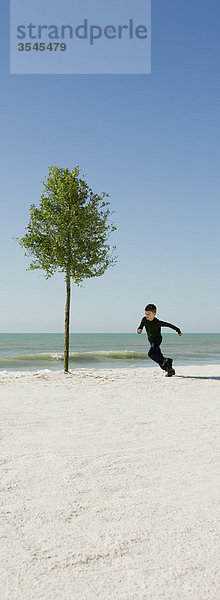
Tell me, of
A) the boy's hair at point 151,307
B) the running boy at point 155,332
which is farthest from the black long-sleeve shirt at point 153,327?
the boy's hair at point 151,307

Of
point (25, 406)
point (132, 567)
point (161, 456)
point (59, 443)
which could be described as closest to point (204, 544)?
point (132, 567)

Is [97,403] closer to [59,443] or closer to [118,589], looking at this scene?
[59,443]

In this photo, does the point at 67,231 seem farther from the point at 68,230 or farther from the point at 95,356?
the point at 95,356

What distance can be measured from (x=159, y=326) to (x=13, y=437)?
877cm

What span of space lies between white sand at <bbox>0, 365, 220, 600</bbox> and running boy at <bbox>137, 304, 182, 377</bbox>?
5.71 meters

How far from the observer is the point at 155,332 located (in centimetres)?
1486

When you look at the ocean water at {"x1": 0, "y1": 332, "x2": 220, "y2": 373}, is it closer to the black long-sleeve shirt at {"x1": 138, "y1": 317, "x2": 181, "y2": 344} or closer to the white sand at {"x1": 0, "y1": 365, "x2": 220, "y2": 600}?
the black long-sleeve shirt at {"x1": 138, "y1": 317, "x2": 181, "y2": 344}

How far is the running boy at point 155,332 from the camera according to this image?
47.9ft

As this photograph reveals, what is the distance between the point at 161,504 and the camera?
169 inches

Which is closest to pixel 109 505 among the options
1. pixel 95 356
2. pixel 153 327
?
pixel 153 327

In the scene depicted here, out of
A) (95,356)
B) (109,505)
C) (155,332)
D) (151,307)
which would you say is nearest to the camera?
(109,505)

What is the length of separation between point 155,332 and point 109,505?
10.7 m

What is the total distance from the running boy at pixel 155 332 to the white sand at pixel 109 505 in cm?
571

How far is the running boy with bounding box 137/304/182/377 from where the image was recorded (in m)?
14.6
